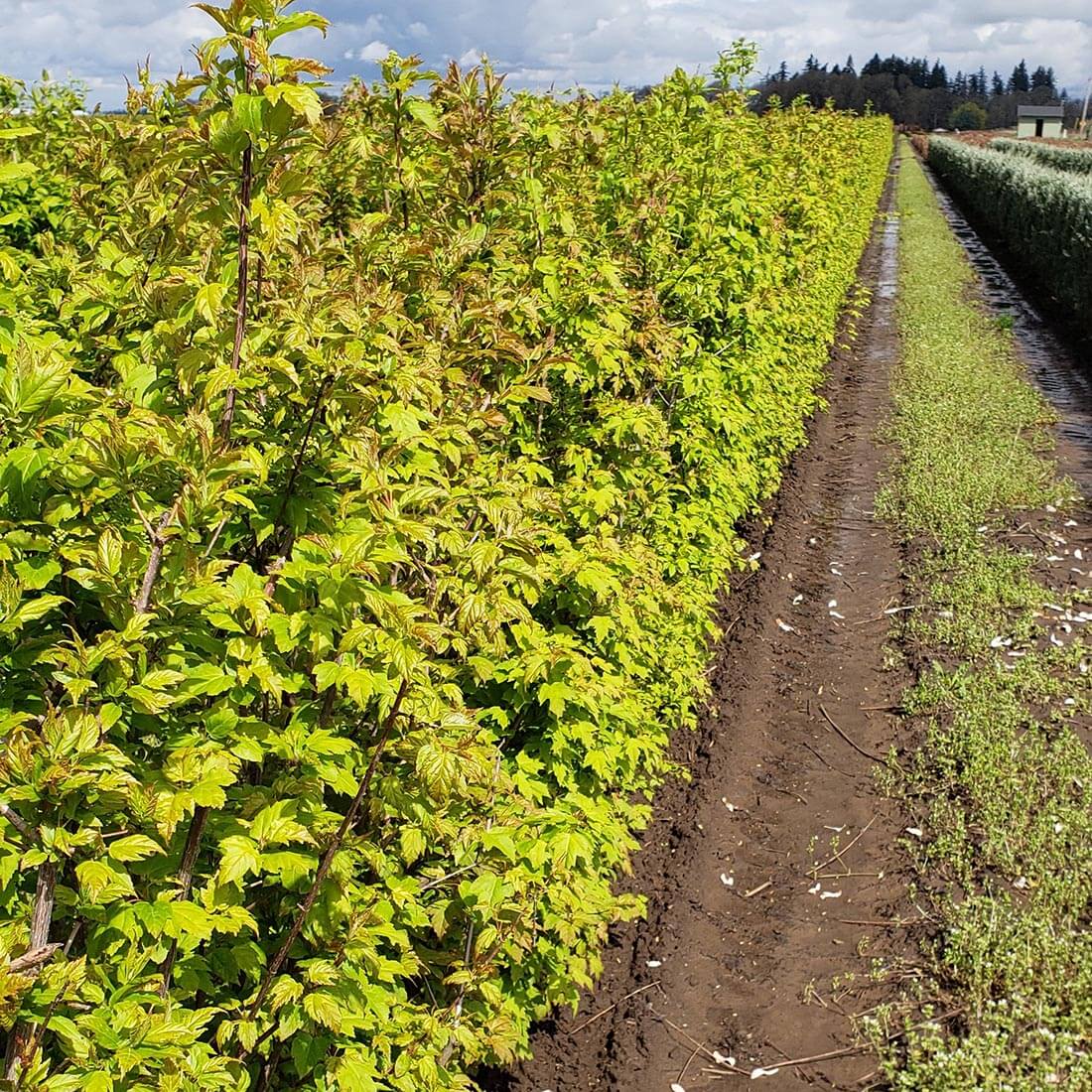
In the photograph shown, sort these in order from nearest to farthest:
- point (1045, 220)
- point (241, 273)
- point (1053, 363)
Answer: point (241, 273) < point (1053, 363) < point (1045, 220)

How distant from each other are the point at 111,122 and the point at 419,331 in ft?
7.65

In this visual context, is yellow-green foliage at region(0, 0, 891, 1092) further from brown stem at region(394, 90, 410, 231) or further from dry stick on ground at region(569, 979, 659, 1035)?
dry stick on ground at region(569, 979, 659, 1035)

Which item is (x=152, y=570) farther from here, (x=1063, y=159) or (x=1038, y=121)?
(x=1038, y=121)

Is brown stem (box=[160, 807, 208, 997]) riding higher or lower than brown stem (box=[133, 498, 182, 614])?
lower

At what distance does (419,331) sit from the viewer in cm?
267

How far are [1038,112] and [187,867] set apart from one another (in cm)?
11632

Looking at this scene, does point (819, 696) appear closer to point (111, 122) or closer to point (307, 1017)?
point (307, 1017)

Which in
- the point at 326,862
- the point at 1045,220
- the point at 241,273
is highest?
the point at 1045,220

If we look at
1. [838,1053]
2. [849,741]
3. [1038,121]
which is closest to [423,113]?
[838,1053]

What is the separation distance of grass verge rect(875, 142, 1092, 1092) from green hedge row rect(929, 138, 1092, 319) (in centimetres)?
602

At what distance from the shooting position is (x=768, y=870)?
158 inches

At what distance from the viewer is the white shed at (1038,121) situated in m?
95.8

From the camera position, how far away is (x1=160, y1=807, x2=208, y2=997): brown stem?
1.71 meters

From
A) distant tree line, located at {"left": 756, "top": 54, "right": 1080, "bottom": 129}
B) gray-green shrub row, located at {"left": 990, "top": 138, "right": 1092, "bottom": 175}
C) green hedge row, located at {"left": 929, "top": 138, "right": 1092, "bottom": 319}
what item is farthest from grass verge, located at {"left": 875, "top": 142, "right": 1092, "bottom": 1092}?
distant tree line, located at {"left": 756, "top": 54, "right": 1080, "bottom": 129}
